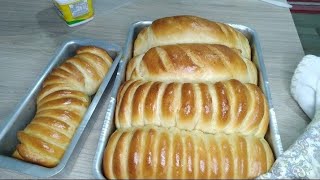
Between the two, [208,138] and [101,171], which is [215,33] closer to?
[208,138]

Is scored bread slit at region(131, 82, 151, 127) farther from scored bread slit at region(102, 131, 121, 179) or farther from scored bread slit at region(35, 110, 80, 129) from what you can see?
scored bread slit at region(35, 110, 80, 129)

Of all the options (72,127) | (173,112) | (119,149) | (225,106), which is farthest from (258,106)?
(72,127)

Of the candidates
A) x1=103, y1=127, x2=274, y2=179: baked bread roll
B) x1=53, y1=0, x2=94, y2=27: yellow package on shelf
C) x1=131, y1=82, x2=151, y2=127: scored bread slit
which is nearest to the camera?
x1=103, y1=127, x2=274, y2=179: baked bread roll

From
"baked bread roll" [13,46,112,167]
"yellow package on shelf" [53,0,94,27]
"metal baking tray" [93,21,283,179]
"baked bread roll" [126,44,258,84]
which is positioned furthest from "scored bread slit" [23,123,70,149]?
"yellow package on shelf" [53,0,94,27]

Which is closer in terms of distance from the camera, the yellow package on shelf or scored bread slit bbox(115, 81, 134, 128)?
scored bread slit bbox(115, 81, 134, 128)

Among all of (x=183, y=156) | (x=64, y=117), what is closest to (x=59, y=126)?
(x=64, y=117)

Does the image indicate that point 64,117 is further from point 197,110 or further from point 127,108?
point 197,110

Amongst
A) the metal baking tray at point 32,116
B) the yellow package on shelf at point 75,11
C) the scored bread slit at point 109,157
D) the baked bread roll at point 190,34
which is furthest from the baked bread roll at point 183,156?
the yellow package on shelf at point 75,11

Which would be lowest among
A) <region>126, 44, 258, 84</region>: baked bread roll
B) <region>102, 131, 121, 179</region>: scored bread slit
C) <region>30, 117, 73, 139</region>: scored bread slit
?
<region>102, 131, 121, 179</region>: scored bread slit
